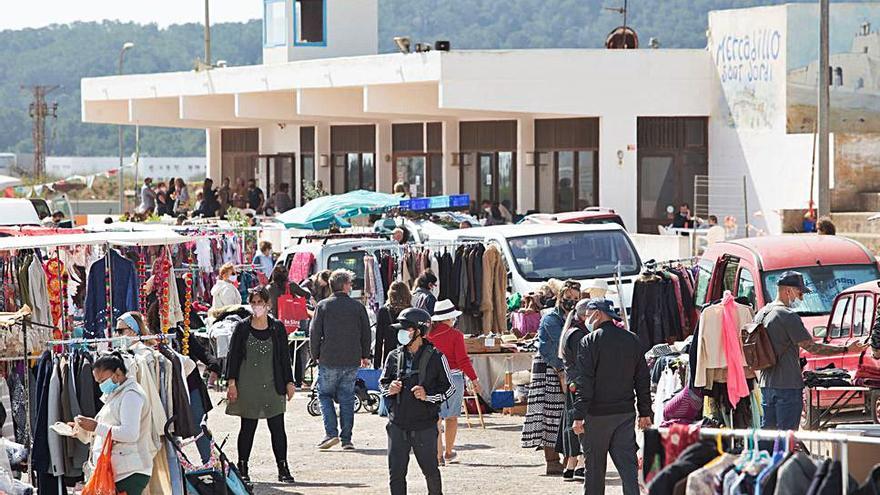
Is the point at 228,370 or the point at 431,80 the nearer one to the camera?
the point at 228,370

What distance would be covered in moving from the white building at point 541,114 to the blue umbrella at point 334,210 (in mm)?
6387

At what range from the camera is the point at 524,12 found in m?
185

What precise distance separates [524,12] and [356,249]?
536ft

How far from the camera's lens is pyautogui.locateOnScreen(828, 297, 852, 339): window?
53.1 ft

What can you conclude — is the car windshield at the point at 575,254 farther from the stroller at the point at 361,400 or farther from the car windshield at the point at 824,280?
the car windshield at the point at 824,280

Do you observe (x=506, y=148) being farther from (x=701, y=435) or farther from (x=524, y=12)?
(x=524, y=12)

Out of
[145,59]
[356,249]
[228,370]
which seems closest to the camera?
[228,370]

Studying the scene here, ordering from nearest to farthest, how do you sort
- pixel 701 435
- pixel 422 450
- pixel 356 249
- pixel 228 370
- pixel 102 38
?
pixel 701 435 < pixel 422 450 < pixel 228 370 < pixel 356 249 < pixel 102 38

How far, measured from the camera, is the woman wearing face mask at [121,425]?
11.2 meters

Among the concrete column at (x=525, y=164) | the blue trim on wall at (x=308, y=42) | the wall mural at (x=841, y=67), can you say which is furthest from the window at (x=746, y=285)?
the blue trim on wall at (x=308, y=42)

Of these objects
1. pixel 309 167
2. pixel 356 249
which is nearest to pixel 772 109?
pixel 356 249

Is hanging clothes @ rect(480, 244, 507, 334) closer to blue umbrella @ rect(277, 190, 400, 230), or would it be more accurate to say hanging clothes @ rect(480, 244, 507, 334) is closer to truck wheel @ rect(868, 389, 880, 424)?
blue umbrella @ rect(277, 190, 400, 230)

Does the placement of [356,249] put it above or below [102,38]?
below

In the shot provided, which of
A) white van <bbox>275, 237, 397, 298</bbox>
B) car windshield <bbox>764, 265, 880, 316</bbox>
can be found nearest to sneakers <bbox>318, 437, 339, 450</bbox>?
car windshield <bbox>764, 265, 880, 316</bbox>
